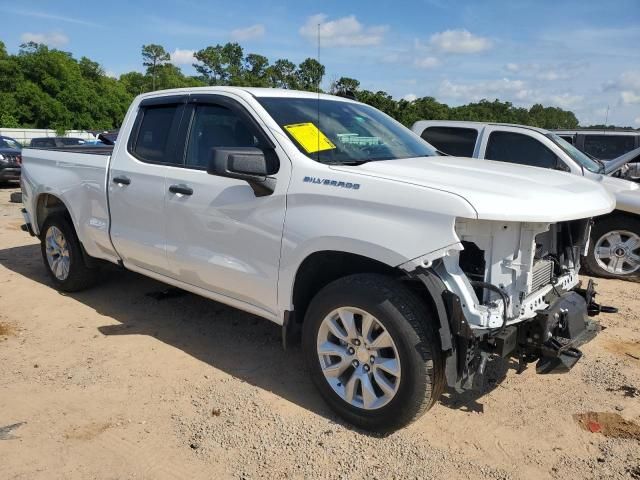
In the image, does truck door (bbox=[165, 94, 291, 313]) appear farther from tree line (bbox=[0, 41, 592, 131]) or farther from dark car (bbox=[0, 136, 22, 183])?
tree line (bbox=[0, 41, 592, 131])

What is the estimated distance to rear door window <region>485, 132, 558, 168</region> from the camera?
7199mm

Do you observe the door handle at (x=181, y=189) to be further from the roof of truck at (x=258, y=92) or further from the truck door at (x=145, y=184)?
the roof of truck at (x=258, y=92)

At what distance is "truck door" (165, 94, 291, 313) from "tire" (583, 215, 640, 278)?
4.76 meters

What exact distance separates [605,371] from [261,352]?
2558mm

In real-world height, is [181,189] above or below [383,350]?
above

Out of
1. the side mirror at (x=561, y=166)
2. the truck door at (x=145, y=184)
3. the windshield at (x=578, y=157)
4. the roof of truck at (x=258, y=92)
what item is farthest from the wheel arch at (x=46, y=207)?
the windshield at (x=578, y=157)

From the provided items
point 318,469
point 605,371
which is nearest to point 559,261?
point 605,371

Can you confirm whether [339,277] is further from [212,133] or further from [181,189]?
[212,133]

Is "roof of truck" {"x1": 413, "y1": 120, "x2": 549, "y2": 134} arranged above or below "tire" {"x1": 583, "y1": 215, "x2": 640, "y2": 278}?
above

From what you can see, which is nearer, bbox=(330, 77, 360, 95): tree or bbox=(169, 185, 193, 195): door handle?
bbox=(169, 185, 193, 195): door handle

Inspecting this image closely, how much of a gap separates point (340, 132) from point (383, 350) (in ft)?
5.11

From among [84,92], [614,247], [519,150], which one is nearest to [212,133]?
[519,150]

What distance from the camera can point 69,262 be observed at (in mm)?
5637

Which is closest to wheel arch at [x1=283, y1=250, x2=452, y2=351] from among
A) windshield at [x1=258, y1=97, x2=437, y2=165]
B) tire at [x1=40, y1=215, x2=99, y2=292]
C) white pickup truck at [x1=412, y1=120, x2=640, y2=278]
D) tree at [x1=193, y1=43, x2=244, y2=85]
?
windshield at [x1=258, y1=97, x2=437, y2=165]
